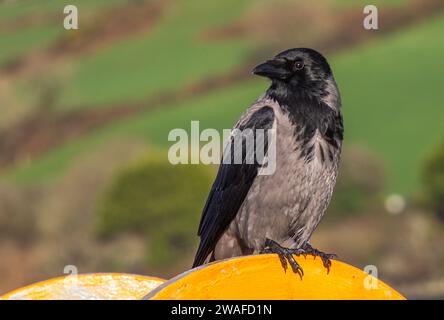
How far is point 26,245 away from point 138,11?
9.00m

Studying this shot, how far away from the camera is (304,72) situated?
19.0 feet

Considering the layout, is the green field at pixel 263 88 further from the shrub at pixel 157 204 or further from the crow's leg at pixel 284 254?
the crow's leg at pixel 284 254

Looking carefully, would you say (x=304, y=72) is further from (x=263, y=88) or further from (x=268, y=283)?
(x=263, y=88)

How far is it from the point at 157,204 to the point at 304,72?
1441 centimetres

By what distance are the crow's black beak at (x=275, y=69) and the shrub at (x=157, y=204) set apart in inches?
541

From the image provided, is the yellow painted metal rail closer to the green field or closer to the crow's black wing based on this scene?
the crow's black wing

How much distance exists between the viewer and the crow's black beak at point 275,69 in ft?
18.9

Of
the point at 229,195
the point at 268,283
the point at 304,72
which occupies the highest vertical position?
the point at 304,72

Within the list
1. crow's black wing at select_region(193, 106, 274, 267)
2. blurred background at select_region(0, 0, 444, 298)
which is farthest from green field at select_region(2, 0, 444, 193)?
crow's black wing at select_region(193, 106, 274, 267)

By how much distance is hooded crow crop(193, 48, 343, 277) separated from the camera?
5691 millimetres

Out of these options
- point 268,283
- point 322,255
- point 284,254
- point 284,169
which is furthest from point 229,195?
point 268,283

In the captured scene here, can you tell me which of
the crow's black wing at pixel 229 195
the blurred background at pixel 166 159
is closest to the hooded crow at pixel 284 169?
the crow's black wing at pixel 229 195

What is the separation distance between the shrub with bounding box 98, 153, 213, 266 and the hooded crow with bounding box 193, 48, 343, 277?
13.5 m
